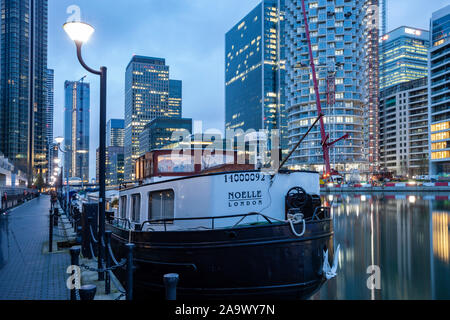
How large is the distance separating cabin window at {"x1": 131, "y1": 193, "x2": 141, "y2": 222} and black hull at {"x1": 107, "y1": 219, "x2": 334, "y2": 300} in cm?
322

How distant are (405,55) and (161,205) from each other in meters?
208

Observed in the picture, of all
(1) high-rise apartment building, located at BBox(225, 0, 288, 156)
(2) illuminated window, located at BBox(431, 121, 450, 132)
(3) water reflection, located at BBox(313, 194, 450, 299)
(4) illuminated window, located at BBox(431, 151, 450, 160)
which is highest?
(1) high-rise apartment building, located at BBox(225, 0, 288, 156)

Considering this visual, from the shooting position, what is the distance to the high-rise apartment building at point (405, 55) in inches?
7215

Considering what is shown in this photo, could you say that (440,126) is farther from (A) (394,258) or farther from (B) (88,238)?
(B) (88,238)

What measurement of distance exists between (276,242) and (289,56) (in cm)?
10895

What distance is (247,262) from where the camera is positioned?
7.13 meters

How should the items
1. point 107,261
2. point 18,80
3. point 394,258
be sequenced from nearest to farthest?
point 107,261 < point 394,258 < point 18,80

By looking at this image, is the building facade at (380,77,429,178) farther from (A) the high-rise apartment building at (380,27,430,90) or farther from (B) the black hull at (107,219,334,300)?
(B) the black hull at (107,219,334,300)

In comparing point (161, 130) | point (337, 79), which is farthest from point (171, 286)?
point (161, 130)

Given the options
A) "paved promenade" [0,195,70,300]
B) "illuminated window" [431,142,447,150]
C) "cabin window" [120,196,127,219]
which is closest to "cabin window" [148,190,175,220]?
"paved promenade" [0,195,70,300]

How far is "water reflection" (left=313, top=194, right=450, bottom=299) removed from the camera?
10320mm

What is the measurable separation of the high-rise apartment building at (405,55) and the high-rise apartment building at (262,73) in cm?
6540

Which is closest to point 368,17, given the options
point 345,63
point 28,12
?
point 345,63

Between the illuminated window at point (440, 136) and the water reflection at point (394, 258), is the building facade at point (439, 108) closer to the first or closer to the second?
the illuminated window at point (440, 136)
